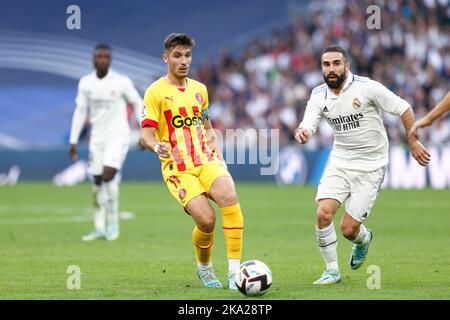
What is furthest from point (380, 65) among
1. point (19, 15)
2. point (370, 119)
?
point (370, 119)

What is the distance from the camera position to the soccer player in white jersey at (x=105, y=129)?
15.1 m

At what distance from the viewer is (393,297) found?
8586 mm

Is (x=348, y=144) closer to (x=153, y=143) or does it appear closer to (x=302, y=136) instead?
(x=302, y=136)

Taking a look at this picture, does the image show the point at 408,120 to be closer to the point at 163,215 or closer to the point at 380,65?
the point at 163,215

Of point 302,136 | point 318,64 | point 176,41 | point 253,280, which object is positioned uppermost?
point 318,64

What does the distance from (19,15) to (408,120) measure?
26.9m

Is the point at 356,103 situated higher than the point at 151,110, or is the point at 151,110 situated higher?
the point at 356,103

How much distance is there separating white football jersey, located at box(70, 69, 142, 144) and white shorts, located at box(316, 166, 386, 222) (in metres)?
5.50

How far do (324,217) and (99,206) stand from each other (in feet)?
20.2

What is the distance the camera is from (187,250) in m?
13.5

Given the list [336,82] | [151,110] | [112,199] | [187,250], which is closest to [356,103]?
[336,82]

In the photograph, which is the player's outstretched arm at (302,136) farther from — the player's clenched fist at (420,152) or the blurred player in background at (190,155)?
the player's clenched fist at (420,152)

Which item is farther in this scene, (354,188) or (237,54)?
(237,54)

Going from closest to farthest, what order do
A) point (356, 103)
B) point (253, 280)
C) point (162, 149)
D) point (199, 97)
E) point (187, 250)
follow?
point (253, 280) → point (162, 149) → point (199, 97) → point (356, 103) → point (187, 250)
